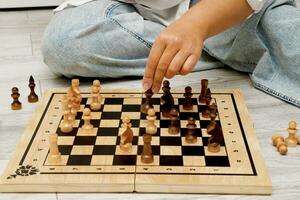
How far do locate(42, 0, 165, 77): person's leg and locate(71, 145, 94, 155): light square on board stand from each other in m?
0.42

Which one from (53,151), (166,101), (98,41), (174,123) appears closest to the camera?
(53,151)

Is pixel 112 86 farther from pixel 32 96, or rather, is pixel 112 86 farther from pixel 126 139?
pixel 126 139

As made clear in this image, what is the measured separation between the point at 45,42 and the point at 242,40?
546 mm

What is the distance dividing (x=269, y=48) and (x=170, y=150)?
1.84ft

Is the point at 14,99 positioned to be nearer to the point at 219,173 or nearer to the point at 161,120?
the point at 161,120

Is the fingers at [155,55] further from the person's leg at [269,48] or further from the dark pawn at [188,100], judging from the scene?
the person's leg at [269,48]

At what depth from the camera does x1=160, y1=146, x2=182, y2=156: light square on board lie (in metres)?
0.98

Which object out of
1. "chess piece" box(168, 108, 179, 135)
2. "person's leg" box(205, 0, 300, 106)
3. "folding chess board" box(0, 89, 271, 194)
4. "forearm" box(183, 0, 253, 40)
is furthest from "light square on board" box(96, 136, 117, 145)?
"person's leg" box(205, 0, 300, 106)

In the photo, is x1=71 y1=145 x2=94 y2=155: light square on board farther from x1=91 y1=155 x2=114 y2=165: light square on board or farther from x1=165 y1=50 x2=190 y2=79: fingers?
x1=165 y1=50 x2=190 y2=79: fingers

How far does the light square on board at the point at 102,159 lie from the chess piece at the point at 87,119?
0.11 meters

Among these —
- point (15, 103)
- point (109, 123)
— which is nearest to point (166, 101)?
point (109, 123)

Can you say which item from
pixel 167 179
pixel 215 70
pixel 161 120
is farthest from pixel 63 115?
pixel 215 70

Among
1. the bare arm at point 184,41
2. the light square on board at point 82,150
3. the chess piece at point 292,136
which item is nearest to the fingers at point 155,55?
the bare arm at point 184,41

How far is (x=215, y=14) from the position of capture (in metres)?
1.13
